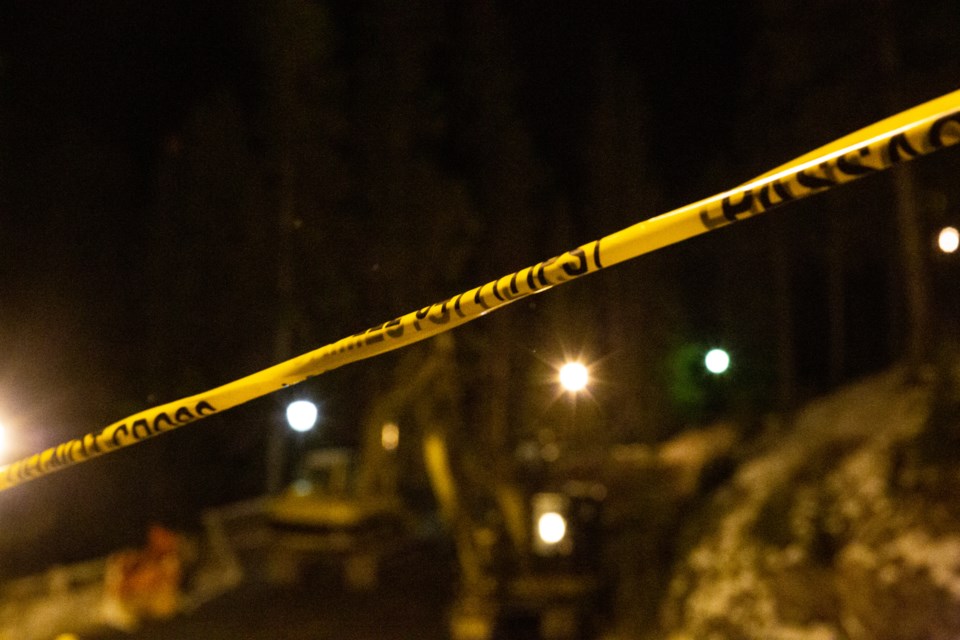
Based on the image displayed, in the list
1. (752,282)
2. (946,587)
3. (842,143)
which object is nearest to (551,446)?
(752,282)

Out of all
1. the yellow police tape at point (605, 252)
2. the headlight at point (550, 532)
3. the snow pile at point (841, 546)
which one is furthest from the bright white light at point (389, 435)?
the yellow police tape at point (605, 252)

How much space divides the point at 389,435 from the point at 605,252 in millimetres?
10520

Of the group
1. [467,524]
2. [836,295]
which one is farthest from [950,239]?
[836,295]

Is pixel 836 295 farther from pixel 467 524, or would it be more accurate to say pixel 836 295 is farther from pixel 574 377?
pixel 574 377

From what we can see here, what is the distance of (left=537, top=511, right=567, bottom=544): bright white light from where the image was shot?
40.3 feet

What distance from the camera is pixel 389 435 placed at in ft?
42.3

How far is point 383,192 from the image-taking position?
44.3 ft

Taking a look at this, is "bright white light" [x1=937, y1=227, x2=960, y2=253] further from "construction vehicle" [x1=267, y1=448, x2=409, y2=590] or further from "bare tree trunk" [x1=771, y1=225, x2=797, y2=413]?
"construction vehicle" [x1=267, y1=448, x2=409, y2=590]

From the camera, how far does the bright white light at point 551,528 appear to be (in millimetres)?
12297

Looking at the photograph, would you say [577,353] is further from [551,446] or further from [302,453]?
[551,446]

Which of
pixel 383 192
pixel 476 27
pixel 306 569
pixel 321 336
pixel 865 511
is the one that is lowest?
pixel 865 511

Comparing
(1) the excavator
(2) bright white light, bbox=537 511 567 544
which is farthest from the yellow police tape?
(2) bright white light, bbox=537 511 567 544

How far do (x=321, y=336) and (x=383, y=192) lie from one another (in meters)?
3.24

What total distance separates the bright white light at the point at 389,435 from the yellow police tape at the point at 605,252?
843 centimetres
